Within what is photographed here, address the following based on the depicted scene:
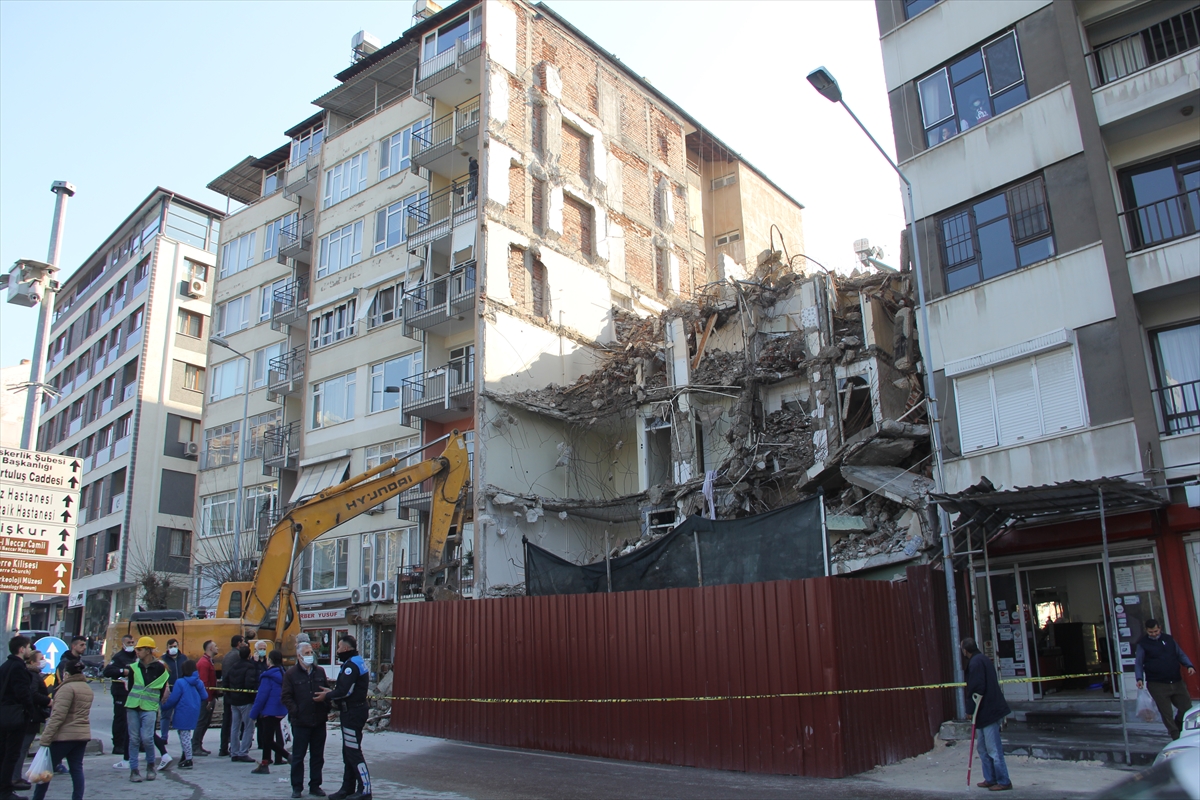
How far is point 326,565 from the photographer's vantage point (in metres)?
33.3

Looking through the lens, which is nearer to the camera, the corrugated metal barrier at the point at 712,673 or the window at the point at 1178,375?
the corrugated metal barrier at the point at 712,673

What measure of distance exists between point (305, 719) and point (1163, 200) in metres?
15.6

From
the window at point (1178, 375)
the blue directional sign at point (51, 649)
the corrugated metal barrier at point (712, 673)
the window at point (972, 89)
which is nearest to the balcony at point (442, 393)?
the corrugated metal barrier at point (712, 673)

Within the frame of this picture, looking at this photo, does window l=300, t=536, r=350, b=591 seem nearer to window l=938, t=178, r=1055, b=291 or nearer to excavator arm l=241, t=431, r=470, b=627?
excavator arm l=241, t=431, r=470, b=627

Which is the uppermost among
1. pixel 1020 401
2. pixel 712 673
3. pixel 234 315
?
pixel 234 315

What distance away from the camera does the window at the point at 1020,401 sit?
15672 mm

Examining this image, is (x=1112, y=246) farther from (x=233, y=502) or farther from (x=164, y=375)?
(x=164, y=375)

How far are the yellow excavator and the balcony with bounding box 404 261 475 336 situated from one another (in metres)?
9.80

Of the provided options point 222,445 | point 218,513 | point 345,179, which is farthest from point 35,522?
point 222,445

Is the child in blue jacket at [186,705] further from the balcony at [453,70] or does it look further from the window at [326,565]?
the balcony at [453,70]

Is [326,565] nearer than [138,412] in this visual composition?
Yes

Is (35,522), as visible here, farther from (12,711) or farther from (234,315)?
(234,315)

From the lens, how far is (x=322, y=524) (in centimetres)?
1905

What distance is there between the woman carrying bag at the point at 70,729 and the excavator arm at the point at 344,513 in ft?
30.0
